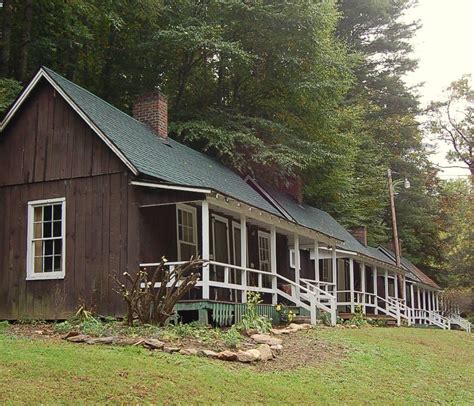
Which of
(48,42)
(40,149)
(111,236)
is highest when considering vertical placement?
(48,42)

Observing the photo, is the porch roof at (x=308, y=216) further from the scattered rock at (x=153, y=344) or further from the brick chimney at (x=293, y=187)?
the scattered rock at (x=153, y=344)

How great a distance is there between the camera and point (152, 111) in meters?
19.6

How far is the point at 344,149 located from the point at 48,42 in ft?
47.1

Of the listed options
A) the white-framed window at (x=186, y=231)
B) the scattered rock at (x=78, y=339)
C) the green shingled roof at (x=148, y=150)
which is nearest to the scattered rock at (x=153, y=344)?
the scattered rock at (x=78, y=339)

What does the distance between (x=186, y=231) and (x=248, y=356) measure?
640 cm

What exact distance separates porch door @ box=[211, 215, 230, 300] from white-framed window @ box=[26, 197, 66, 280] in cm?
412

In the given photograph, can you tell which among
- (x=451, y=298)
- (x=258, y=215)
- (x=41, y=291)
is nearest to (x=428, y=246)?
(x=451, y=298)

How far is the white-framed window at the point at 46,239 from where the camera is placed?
15641 millimetres

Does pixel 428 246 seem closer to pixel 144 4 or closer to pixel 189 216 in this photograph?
pixel 144 4

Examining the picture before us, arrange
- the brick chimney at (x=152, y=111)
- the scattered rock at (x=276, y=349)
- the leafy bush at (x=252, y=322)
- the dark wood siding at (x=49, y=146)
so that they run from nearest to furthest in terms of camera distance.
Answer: the scattered rock at (x=276, y=349), the leafy bush at (x=252, y=322), the dark wood siding at (x=49, y=146), the brick chimney at (x=152, y=111)

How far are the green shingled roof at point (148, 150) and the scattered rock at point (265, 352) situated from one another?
12.5ft

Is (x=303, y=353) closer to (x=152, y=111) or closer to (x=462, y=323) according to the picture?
(x=152, y=111)

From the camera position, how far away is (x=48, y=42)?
966 inches

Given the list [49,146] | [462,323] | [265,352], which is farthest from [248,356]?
[462,323]
